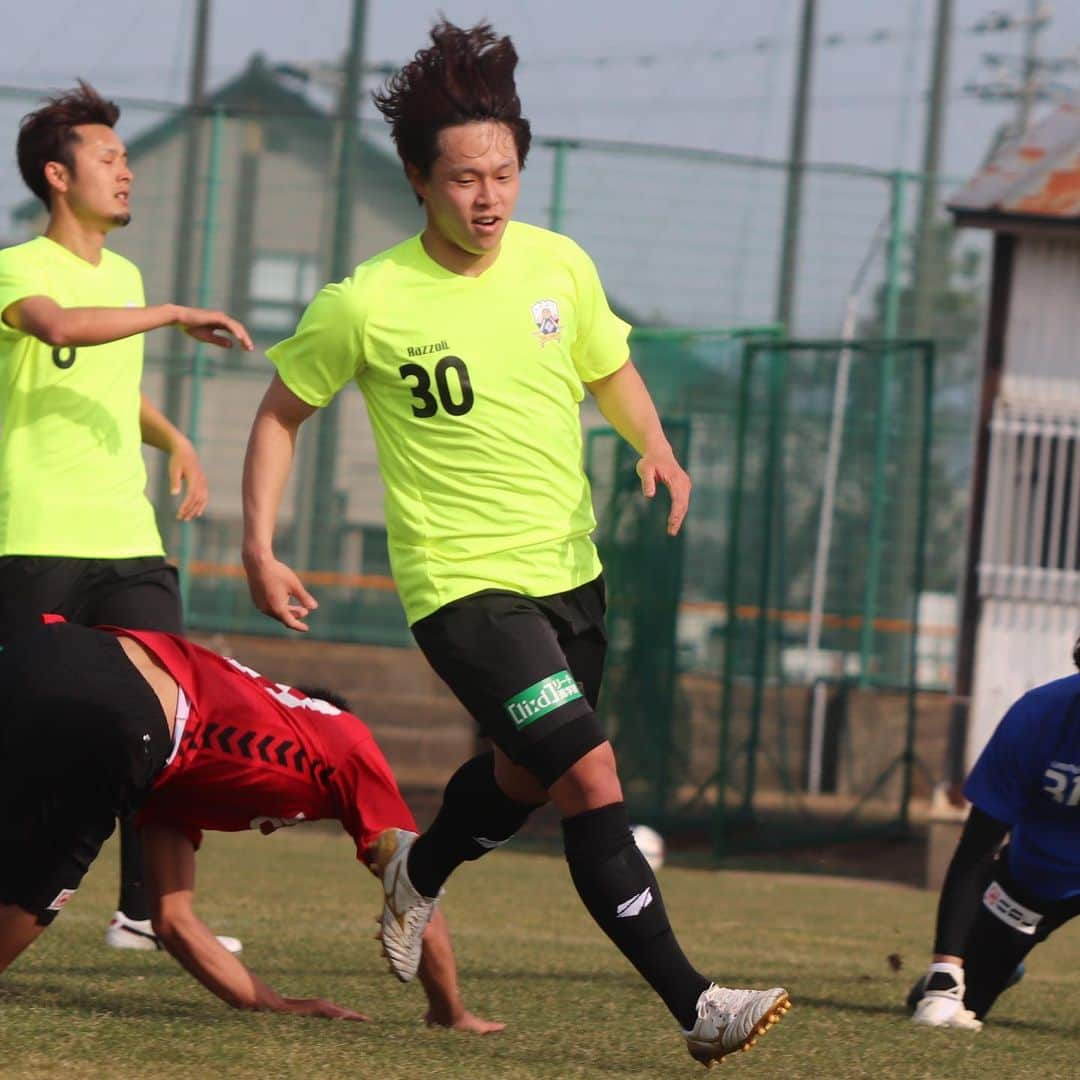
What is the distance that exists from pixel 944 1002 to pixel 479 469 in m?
1.94

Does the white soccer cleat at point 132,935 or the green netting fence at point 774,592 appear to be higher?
the green netting fence at point 774,592

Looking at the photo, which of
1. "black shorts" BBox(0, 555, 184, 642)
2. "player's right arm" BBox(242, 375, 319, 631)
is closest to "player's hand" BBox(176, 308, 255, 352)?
"player's right arm" BBox(242, 375, 319, 631)

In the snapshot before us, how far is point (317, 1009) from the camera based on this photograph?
513 cm

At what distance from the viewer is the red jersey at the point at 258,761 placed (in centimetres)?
466

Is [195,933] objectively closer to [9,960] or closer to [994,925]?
[9,960]

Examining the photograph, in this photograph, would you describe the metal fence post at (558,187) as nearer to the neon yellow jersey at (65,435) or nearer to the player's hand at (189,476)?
the player's hand at (189,476)

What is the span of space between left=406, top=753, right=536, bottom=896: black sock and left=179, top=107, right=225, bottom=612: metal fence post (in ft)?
30.3

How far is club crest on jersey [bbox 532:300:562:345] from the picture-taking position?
4852 mm

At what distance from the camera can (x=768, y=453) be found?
12.8m

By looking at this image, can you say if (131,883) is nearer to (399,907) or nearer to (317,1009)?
(317,1009)

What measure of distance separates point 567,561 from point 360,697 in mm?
10152

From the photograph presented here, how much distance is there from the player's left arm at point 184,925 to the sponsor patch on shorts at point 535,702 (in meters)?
0.96

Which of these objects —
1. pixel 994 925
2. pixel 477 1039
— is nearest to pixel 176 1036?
pixel 477 1039

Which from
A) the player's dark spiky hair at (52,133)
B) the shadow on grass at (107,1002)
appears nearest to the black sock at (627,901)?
the shadow on grass at (107,1002)
